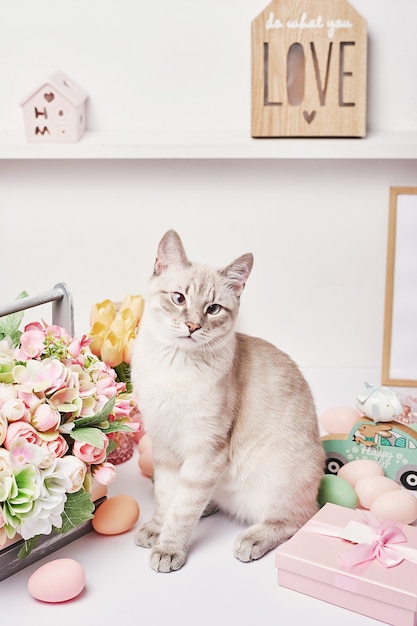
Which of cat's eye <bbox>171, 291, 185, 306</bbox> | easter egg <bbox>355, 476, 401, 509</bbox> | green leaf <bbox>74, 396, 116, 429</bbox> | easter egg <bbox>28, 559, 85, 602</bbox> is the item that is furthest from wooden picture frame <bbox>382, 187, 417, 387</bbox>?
easter egg <bbox>28, 559, 85, 602</bbox>

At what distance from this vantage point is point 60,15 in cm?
162

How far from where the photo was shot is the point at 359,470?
1281 millimetres

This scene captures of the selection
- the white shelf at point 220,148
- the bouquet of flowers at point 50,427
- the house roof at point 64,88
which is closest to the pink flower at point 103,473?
the bouquet of flowers at point 50,427

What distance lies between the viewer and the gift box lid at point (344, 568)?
95 cm

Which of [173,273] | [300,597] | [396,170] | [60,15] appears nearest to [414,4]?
[396,170]

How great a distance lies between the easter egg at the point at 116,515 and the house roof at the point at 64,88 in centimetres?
83

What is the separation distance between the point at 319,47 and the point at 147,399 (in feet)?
2.69

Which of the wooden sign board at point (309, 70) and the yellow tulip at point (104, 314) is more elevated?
the wooden sign board at point (309, 70)

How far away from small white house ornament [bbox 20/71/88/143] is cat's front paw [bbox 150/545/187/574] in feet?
2.91

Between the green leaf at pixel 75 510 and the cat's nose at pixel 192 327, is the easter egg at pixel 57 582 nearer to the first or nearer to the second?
the green leaf at pixel 75 510

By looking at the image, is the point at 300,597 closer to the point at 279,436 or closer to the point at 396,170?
the point at 279,436

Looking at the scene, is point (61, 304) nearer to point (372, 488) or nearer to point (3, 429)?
point (3, 429)

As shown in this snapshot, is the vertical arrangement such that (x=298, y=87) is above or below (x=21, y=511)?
above

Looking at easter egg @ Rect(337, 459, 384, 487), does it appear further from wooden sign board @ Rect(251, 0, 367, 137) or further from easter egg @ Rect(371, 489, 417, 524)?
wooden sign board @ Rect(251, 0, 367, 137)
